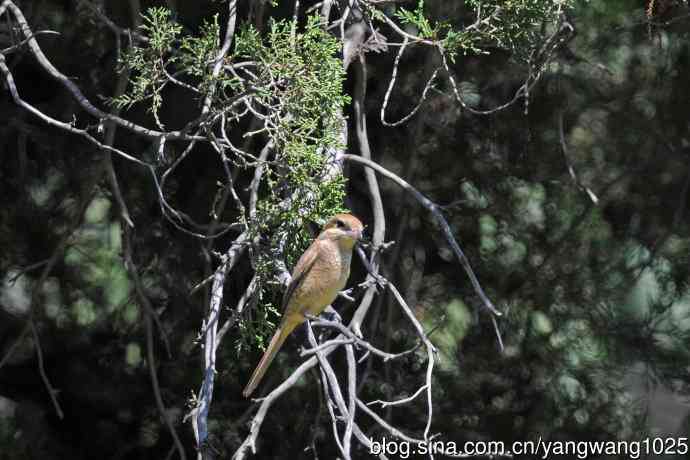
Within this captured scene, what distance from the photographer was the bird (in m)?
3.20

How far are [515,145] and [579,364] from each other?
3.52 ft

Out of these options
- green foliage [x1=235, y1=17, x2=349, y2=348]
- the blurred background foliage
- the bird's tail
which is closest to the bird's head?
green foliage [x1=235, y1=17, x2=349, y2=348]

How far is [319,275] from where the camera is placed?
3297 millimetres

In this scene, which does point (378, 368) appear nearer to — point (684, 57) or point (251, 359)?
point (251, 359)

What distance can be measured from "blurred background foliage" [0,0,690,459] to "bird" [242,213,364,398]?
131 centimetres

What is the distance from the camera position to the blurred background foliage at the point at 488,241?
475 cm

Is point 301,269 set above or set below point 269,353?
above

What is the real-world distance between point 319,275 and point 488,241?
5.59 ft

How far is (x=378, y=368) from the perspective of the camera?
15.7 ft

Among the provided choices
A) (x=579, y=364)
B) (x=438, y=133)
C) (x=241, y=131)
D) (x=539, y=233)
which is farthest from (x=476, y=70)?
(x=579, y=364)

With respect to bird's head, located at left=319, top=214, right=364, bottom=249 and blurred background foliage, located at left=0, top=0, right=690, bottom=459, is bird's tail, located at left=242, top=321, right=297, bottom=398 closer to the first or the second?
bird's head, located at left=319, top=214, right=364, bottom=249

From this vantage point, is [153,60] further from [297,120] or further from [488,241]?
[488,241]

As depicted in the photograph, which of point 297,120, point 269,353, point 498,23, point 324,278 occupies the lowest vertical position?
point 269,353

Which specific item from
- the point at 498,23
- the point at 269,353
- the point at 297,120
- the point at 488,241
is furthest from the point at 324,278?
the point at 488,241
